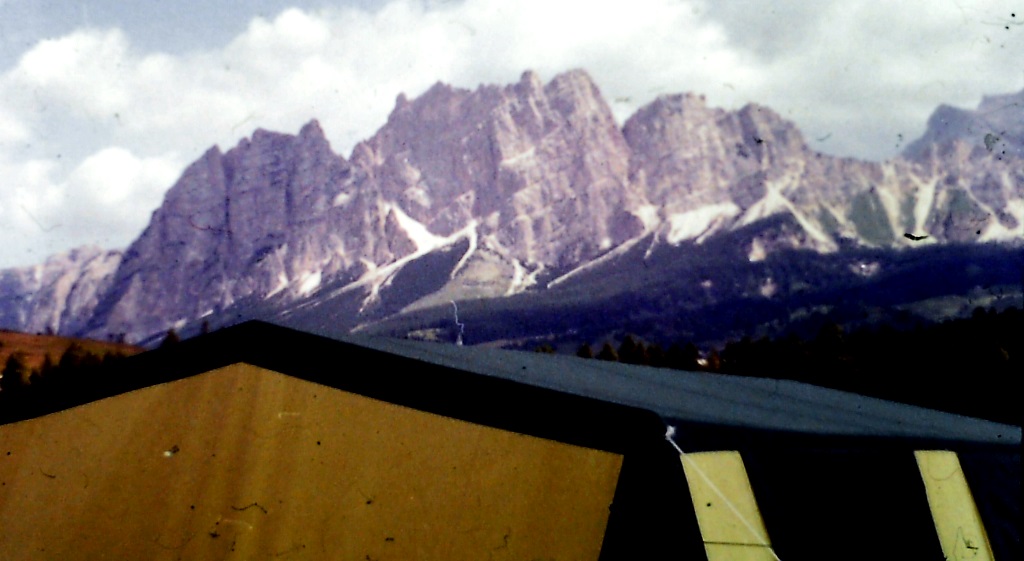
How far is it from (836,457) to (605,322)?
157021 mm

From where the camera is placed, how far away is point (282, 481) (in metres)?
4.14

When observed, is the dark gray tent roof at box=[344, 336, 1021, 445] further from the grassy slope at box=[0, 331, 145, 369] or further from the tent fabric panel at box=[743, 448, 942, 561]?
the grassy slope at box=[0, 331, 145, 369]

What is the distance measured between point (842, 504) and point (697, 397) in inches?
65.2

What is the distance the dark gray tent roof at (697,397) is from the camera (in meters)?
4.36

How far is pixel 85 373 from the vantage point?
4387 mm

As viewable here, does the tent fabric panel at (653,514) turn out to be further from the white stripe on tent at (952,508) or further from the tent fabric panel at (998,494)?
the tent fabric panel at (998,494)


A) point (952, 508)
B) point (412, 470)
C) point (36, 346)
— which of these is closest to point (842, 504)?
point (952, 508)

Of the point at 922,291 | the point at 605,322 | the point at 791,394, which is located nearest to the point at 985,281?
the point at 922,291

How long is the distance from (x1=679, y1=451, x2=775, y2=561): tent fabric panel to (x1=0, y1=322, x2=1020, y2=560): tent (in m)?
0.01

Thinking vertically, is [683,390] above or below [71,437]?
below

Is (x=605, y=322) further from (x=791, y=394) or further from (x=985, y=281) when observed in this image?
(x=791, y=394)

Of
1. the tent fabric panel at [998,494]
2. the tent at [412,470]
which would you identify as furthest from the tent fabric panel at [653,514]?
the tent fabric panel at [998,494]

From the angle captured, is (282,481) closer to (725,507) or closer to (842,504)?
(725,507)

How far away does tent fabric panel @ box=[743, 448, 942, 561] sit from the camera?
3.82 m
